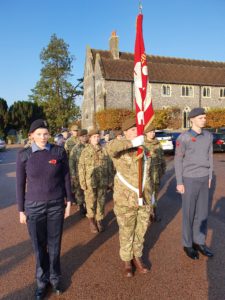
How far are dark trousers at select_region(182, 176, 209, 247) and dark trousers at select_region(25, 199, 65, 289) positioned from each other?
1943 mm

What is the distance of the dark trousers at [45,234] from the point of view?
3.17 meters

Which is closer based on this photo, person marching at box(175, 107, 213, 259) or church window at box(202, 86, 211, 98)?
person marching at box(175, 107, 213, 259)

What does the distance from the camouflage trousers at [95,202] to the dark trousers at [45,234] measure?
1.93 metres

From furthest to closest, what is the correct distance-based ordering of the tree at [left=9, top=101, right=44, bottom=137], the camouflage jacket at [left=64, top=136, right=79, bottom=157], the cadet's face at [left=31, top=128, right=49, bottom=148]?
1. the tree at [left=9, top=101, right=44, bottom=137]
2. the camouflage jacket at [left=64, top=136, right=79, bottom=157]
3. the cadet's face at [left=31, top=128, right=49, bottom=148]

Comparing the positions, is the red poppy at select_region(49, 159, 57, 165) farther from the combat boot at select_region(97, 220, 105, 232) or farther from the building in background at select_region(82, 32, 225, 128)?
the building in background at select_region(82, 32, 225, 128)

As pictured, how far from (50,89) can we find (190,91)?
22.1 metres

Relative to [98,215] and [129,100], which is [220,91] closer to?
[129,100]

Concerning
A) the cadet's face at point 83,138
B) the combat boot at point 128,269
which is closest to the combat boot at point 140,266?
the combat boot at point 128,269

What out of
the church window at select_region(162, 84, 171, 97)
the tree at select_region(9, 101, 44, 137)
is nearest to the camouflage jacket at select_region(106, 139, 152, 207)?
the church window at select_region(162, 84, 171, 97)

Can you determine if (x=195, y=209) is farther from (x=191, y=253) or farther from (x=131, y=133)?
(x=131, y=133)

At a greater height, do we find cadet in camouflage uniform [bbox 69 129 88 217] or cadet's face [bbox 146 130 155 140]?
cadet's face [bbox 146 130 155 140]

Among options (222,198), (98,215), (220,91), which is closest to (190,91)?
(220,91)

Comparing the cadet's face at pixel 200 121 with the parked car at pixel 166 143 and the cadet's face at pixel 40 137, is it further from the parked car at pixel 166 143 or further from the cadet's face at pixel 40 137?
the parked car at pixel 166 143

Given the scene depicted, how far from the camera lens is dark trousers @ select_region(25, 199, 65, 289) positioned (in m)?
3.17
